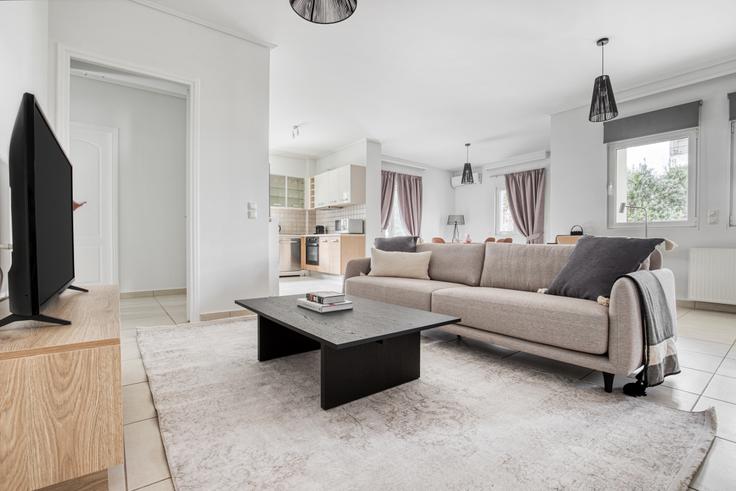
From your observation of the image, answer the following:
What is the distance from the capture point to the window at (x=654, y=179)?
Answer: 4.23 m

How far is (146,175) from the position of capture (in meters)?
4.59

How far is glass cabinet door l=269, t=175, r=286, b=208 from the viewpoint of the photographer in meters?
7.83

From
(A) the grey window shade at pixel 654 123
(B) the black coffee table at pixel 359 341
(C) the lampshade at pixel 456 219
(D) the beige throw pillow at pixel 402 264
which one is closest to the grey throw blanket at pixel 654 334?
(B) the black coffee table at pixel 359 341

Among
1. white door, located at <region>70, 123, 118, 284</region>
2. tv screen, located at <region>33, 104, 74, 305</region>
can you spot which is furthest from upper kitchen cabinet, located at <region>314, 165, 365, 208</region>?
tv screen, located at <region>33, 104, 74, 305</region>

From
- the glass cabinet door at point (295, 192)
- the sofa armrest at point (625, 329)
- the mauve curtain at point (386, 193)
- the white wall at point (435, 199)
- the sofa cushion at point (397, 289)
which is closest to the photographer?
the sofa armrest at point (625, 329)

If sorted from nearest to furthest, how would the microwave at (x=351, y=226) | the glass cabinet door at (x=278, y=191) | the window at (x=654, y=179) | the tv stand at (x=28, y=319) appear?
the tv stand at (x=28, y=319) < the window at (x=654, y=179) < the microwave at (x=351, y=226) < the glass cabinet door at (x=278, y=191)

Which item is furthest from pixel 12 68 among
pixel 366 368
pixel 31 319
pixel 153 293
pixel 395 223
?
pixel 395 223

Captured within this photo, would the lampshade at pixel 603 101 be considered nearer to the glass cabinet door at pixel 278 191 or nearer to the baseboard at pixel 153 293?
the baseboard at pixel 153 293

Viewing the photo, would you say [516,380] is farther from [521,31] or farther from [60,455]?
[521,31]

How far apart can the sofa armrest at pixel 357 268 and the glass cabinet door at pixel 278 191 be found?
4.53 m

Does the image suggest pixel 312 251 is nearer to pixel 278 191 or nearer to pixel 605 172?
pixel 278 191

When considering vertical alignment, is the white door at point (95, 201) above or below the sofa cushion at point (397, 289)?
above

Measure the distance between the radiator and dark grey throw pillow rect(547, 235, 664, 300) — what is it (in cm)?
268

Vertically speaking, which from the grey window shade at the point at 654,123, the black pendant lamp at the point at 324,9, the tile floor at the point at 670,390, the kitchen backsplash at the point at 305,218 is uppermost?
the grey window shade at the point at 654,123
